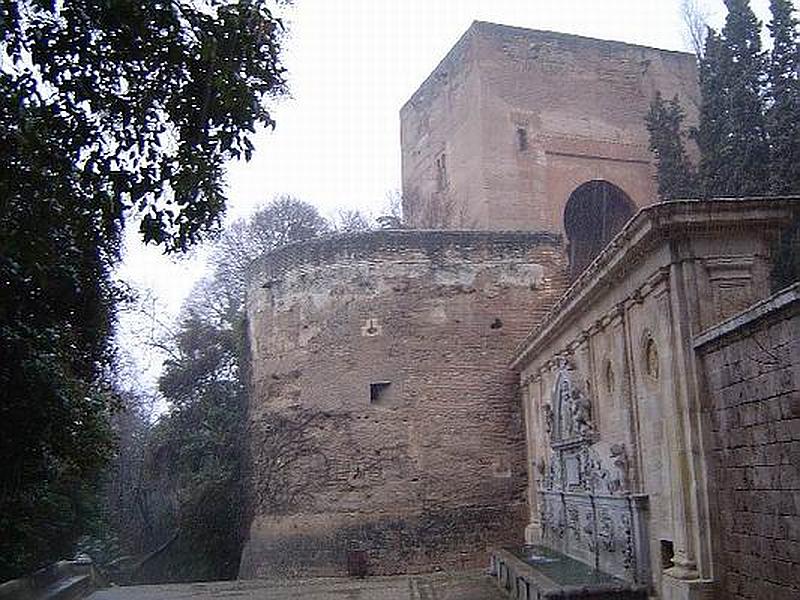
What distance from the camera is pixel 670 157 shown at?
1853 cm

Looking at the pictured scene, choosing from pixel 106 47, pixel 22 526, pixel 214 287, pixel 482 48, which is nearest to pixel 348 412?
pixel 22 526

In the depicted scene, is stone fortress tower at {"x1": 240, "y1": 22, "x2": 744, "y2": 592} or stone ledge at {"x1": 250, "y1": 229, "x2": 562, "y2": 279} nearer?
stone fortress tower at {"x1": 240, "y1": 22, "x2": 744, "y2": 592}

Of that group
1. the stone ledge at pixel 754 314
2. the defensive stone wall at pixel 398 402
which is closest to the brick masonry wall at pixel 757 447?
the stone ledge at pixel 754 314

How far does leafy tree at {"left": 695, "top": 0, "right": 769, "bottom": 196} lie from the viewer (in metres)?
15.1

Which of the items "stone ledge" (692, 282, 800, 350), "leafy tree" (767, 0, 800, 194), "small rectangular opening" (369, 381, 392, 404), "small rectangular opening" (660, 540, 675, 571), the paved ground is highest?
"leafy tree" (767, 0, 800, 194)

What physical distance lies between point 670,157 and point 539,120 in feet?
15.7

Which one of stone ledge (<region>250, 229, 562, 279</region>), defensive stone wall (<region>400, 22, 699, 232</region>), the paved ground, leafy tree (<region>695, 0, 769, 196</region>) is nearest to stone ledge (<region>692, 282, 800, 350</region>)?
the paved ground

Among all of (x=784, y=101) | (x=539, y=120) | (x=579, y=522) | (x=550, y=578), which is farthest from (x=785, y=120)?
(x=550, y=578)

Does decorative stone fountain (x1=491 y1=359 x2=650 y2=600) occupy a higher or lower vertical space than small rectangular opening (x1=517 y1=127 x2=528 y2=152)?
lower

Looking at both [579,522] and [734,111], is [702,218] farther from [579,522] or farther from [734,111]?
[734,111]

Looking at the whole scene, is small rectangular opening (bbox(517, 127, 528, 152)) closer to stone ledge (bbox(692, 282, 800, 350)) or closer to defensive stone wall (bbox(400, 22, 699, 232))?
defensive stone wall (bbox(400, 22, 699, 232))

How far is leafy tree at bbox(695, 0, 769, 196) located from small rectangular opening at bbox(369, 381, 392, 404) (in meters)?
6.75

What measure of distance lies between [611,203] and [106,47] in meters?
20.5

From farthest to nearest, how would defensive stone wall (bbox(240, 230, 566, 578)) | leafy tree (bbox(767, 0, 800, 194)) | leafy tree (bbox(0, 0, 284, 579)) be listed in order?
defensive stone wall (bbox(240, 230, 566, 578)) < leafy tree (bbox(767, 0, 800, 194)) < leafy tree (bbox(0, 0, 284, 579))
